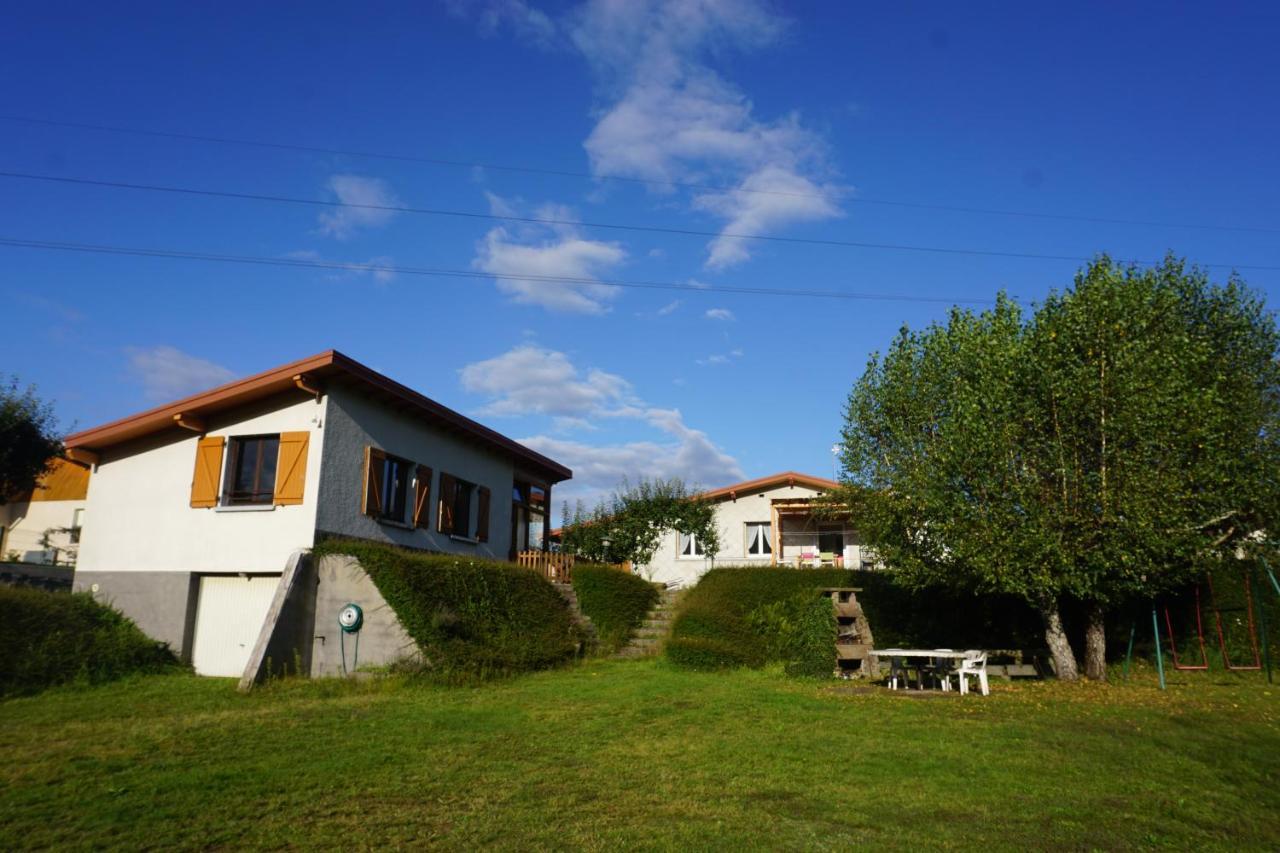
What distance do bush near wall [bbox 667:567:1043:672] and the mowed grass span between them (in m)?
4.48

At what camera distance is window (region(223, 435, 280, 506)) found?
16.7m

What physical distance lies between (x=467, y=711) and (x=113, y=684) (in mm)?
6733

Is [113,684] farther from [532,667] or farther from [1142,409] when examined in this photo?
[1142,409]

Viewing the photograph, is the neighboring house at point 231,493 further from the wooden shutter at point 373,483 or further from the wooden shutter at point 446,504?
the wooden shutter at point 446,504

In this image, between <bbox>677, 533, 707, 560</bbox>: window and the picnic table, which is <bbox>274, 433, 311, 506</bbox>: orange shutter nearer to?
the picnic table

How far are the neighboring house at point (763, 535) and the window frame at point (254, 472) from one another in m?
15.5

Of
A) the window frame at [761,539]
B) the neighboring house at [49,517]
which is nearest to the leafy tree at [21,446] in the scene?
the neighboring house at [49,517]

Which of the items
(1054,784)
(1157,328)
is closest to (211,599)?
(1054,784)

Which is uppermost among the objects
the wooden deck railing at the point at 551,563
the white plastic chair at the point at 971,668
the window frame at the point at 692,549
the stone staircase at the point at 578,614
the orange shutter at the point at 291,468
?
the orange shutter at the point at 291,468

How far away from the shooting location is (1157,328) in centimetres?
1424

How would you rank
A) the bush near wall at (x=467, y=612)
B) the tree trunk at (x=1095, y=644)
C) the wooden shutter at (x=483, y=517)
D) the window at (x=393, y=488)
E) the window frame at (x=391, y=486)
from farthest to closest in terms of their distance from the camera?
the wooden shutter at (x=483, y=517) < the window at (x=393, y=488) < the window frame at (x=391, y=486) < the tree trunk at (x=1095, y=644) < the bush near wall at (x=467, y=612)

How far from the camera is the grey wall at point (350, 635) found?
Answer: 14672mm

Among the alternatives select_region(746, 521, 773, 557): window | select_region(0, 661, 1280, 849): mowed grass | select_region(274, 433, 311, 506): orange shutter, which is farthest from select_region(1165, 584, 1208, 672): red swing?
select_region(274, 433, 311, 506): orange shutter

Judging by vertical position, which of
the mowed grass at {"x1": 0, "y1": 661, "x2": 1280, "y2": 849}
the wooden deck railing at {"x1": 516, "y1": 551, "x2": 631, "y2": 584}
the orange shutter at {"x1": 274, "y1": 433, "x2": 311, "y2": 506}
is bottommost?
the mowed grass at {"x1": 0, "y1": 661, "x2": 1280, "y2": 849}
